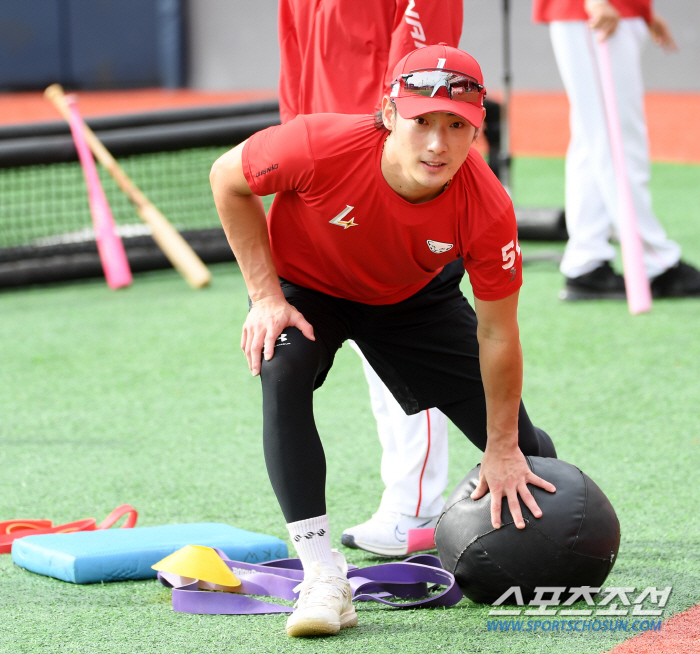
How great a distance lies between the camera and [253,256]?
103 inches

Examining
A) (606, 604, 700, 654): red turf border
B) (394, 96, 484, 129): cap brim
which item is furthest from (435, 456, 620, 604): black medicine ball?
(394, 96, 484, 129): cap brim

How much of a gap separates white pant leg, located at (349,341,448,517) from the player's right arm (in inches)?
22.2

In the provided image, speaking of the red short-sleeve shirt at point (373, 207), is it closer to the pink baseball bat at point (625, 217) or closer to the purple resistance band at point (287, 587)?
the purple resistance band at point (287, 587)

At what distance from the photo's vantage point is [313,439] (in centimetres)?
246

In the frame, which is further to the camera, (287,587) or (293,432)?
(287,587)

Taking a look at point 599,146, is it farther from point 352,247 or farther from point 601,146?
point 352,247

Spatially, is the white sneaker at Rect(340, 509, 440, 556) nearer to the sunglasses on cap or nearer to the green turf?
the green turf

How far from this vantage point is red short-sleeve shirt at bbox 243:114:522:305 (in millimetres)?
2430

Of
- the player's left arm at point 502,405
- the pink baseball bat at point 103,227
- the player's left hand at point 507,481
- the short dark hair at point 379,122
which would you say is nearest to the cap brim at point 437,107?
the short dark hair at point 379,122

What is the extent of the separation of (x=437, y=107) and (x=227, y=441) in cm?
194

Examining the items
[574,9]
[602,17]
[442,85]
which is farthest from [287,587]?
[574,9]

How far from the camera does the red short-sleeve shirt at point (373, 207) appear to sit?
2430mm

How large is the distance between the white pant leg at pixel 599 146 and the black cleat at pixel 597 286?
0.05 meters

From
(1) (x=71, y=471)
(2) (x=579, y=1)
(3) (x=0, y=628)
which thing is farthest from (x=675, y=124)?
(3) (x=0, y=628)
